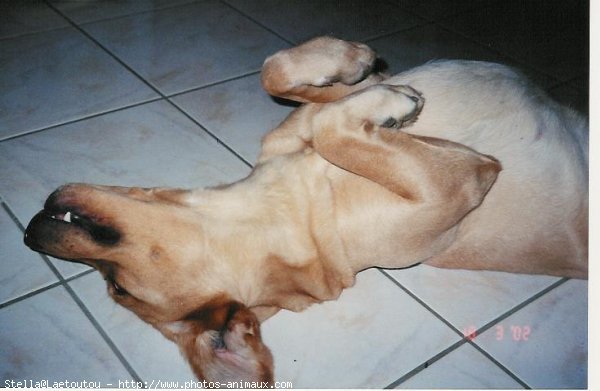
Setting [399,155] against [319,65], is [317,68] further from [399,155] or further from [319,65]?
[399,155]

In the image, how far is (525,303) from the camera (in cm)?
181

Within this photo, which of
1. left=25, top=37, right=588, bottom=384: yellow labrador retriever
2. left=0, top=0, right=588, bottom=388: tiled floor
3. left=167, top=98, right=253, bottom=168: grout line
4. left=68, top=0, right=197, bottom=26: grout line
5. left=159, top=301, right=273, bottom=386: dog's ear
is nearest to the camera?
left=159, top=301, right=273, bottom=386: dog's ear

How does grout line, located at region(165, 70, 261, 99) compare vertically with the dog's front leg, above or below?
below

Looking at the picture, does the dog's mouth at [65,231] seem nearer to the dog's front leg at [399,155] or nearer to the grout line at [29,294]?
the grout line at [29,294]

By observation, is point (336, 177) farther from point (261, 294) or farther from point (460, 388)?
point (460, 388)

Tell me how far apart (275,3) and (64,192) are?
7.31 ft

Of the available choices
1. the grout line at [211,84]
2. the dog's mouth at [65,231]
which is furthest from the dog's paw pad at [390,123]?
the grout line at [211,84]

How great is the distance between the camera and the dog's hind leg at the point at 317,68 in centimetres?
182

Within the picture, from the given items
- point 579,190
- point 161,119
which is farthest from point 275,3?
point 579,190

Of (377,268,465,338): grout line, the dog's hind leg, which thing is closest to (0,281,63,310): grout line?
the dog's hind leg

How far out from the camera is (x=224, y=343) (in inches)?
57.1

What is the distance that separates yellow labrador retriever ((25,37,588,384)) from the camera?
153cm

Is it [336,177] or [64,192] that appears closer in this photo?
[64,192]
